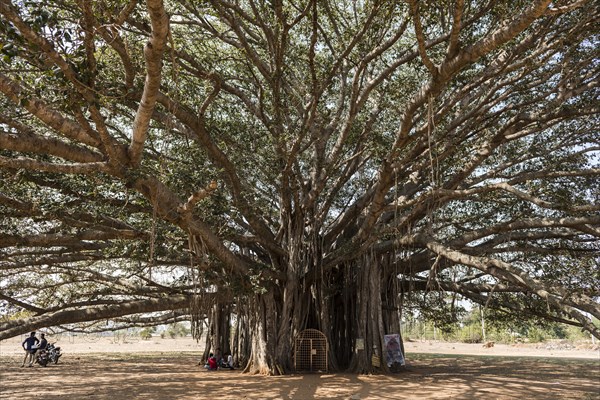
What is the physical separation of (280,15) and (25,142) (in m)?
2.85

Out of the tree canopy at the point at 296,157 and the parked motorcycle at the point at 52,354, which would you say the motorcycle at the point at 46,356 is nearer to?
the parked motorcycle at the point at 52,354

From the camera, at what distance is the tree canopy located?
4500mm

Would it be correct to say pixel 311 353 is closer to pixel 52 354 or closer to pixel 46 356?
pixel 46 356

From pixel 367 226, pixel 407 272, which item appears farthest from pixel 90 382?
pixel 407 272

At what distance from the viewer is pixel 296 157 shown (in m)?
7.92

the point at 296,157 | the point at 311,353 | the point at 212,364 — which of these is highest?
the point at 296,157

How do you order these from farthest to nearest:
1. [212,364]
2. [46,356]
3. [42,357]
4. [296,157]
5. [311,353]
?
[46,356] < [42,357] < [212,364] < [311,353] < [296,157]

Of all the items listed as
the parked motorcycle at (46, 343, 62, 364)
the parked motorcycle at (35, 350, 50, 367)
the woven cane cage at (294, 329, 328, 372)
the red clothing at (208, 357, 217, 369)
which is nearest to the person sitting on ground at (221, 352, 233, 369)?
the red clothing at (208, 357, 217, 369)

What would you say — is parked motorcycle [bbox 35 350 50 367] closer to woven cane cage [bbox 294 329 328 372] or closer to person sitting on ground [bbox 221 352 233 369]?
person sitting on ground [bbox 221 352 233 369]

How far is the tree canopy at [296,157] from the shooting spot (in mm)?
4500

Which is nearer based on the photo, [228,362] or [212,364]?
[212,364]

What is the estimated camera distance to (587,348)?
2459 centimetres

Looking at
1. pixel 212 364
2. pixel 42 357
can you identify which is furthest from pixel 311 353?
pixel 42 357

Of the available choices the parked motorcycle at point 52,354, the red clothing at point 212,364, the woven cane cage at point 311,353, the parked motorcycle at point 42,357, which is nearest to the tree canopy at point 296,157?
the woven cane cage at point 311,353
